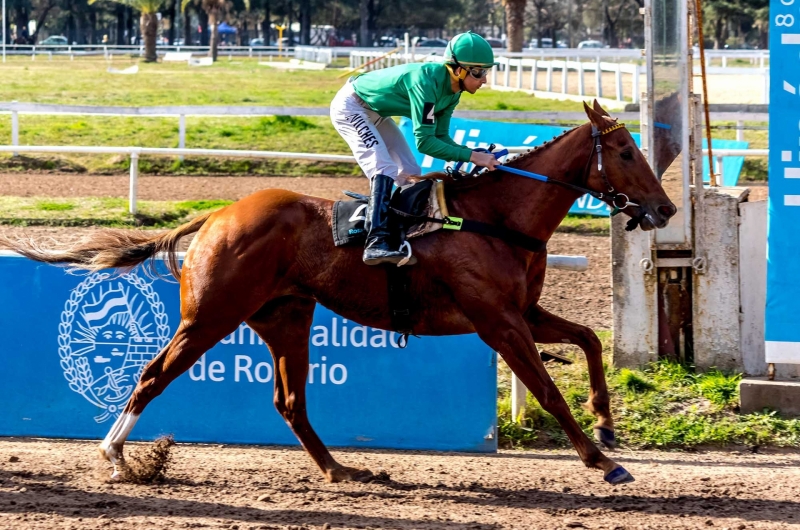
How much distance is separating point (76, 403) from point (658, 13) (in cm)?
425

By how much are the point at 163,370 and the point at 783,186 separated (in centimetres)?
366

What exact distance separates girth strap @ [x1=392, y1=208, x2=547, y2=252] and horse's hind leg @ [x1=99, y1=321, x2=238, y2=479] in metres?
1.14

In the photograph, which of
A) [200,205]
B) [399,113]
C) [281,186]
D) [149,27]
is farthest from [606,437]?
[149,27]

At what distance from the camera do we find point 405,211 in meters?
5.21

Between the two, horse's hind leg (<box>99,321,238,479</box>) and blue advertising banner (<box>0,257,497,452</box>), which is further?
blue advertising banner (<box>0,257,497,452</box>)

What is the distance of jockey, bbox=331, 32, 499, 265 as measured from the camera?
200 inches

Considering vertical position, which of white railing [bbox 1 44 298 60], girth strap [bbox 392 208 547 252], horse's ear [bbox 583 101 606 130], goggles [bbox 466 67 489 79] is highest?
white railing [bbox 1 44 298 60]

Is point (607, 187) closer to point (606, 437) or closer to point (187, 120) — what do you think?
point (606, 437)

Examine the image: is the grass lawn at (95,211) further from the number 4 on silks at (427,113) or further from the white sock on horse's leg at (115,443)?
the number 4 on silks at (427,113)

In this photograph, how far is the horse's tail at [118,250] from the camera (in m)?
5.64

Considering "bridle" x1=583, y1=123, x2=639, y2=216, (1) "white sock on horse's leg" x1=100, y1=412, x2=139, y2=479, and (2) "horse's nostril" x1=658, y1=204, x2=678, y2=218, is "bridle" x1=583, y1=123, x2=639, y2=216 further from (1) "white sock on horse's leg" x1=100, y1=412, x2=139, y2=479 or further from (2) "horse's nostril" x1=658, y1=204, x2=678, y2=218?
(1) "white sock on horse's leg" x1=100, y1=412, x2=139, y2=479

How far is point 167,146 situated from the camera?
18047 mm

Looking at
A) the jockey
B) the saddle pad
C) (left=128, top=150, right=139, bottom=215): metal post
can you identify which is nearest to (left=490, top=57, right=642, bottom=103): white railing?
(left=128, top=150, right=139, bottom=215): metal post

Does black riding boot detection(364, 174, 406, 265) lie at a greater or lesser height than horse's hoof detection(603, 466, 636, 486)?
greater
